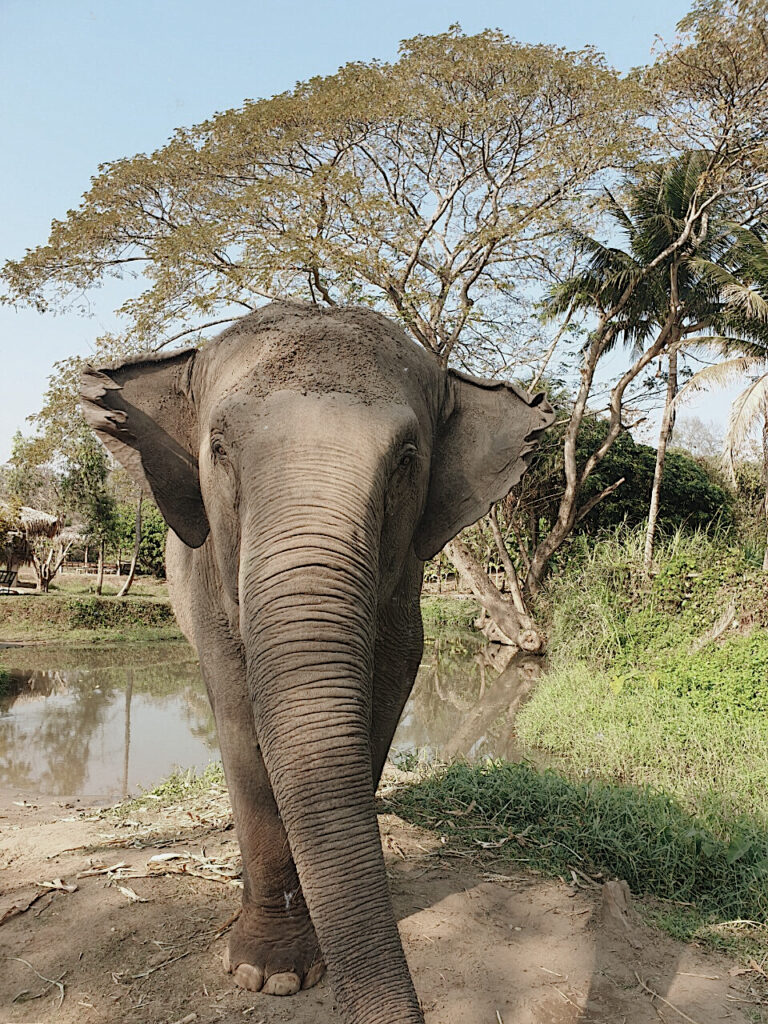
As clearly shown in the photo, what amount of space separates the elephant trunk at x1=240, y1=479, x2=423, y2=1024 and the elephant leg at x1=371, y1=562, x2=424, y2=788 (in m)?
1.08

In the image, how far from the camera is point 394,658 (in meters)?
3.94

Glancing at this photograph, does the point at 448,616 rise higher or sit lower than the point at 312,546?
lower

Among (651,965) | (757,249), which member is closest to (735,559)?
(757,249)

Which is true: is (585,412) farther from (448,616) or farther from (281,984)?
(281,984)

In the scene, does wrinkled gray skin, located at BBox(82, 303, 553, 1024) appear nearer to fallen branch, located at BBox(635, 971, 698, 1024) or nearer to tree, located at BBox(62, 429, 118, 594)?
fallen branch, located at BBox(635, 971, 698, 1024)

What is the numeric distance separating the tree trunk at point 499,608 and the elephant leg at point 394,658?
14834mm

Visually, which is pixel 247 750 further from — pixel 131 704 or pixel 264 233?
pixel 264 233

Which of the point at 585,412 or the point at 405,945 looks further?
the point at 585,412

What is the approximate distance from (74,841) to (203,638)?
2685 mm

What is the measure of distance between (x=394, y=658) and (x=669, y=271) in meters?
17.0

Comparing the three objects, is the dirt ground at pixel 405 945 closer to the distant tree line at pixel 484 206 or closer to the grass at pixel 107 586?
the distant tree line at pixel 484 206

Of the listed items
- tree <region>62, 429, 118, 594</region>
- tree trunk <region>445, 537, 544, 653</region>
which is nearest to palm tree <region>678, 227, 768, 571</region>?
tree trunk <region>445, 537, 544, 653</region>

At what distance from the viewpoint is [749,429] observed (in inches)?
624

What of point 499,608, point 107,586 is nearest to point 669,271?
point 499,608
